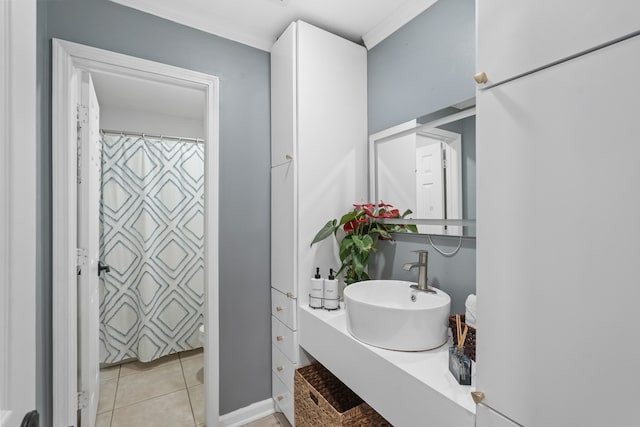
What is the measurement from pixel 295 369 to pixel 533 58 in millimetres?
1660

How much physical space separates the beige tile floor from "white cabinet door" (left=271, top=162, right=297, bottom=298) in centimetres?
89

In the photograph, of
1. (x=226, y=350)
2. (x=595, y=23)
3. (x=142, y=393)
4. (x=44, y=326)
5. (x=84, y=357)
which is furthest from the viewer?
(x=142, y=393)

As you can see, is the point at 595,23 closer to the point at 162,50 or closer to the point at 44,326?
the point at 162,50

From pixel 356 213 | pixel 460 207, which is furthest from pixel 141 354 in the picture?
pixel 460 207

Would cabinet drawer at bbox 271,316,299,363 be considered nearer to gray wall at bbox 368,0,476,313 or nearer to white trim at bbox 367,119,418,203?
gray wall at bbox 368,0,476,313

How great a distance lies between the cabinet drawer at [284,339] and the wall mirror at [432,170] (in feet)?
2.94

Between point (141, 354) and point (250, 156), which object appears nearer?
point (250, 156)

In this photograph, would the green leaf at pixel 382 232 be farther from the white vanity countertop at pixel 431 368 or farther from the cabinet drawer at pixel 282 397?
the cabinet drawer at pixel 282 397

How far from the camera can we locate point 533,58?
0.70m

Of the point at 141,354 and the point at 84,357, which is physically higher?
the point at 84,357

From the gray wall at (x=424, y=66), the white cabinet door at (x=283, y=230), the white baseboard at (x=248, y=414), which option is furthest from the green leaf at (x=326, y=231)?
the white baseboard at (x=248, y=414)

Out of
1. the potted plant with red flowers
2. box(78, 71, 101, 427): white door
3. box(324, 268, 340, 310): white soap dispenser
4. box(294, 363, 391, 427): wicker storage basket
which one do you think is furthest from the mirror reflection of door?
box(78, 71, 101, 427): white door

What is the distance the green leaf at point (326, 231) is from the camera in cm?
165

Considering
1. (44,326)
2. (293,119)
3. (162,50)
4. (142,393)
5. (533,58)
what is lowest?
(142,393)
